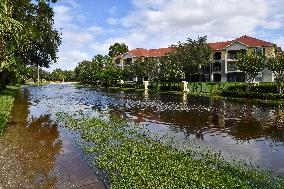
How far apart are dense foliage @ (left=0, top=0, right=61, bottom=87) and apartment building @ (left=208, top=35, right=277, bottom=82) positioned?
141 feet

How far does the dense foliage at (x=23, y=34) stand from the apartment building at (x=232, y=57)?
141ft

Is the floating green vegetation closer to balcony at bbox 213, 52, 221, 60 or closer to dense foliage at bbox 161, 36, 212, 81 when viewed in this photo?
dense foliage at bbox 161, 36, 212, 81

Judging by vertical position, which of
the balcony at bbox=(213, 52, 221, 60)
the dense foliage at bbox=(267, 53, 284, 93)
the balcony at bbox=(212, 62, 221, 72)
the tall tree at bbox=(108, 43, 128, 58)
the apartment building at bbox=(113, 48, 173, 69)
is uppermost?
the tall tree at bbox=(108, 43, 128, 58)

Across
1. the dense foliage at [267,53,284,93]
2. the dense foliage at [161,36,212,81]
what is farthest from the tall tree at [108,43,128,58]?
the dense foliage at [267,53,284,93]

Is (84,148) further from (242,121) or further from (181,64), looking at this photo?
(181,64)

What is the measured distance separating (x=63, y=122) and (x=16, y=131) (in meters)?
4.24

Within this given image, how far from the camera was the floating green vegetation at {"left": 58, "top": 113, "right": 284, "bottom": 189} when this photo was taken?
1030 cm

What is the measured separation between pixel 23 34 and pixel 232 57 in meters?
73.0

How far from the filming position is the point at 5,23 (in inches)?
525

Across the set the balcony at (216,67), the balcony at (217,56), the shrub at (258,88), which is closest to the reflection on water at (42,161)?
the shrub at (258,88)

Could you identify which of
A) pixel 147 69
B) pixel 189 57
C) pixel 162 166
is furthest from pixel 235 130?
pixel 189 57

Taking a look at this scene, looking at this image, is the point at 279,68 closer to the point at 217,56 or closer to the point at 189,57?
the point at 189,57

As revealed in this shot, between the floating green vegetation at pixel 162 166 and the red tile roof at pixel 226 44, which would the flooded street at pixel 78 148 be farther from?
the red tile roof at pixel 226 44

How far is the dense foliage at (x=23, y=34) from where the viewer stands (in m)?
14.1
